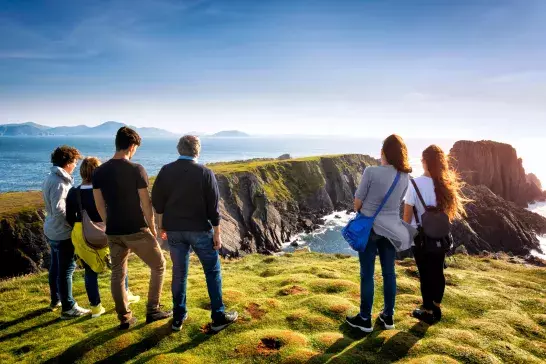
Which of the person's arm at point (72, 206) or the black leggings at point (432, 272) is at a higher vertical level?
the person's arm at point (72, 206)

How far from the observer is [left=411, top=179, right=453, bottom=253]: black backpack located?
24.6 ft

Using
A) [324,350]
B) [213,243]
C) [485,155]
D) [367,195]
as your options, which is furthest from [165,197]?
[485,155]

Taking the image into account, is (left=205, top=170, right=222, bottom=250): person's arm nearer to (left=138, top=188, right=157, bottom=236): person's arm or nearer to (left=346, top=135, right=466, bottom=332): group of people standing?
(left=138, top=188, right=157, bottom=236): person's arm

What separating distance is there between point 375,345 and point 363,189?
12.0 ft

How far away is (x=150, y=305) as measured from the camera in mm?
8086

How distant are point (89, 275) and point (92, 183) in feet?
8.51

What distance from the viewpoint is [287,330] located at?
8.15 meters

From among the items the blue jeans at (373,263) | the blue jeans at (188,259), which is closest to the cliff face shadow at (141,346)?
the blue jeans at (188,259)

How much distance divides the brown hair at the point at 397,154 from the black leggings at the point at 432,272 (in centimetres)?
228

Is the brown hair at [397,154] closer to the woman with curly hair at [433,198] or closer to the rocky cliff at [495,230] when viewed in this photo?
the woman with curly hair at [433,198]

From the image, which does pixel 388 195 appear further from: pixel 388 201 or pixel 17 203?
pixel 17 203

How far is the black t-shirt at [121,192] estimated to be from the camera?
694 cm

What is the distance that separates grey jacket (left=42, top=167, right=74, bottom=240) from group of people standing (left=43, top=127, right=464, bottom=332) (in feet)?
0.09

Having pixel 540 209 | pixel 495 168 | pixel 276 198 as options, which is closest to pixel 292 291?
pixel 276 198
